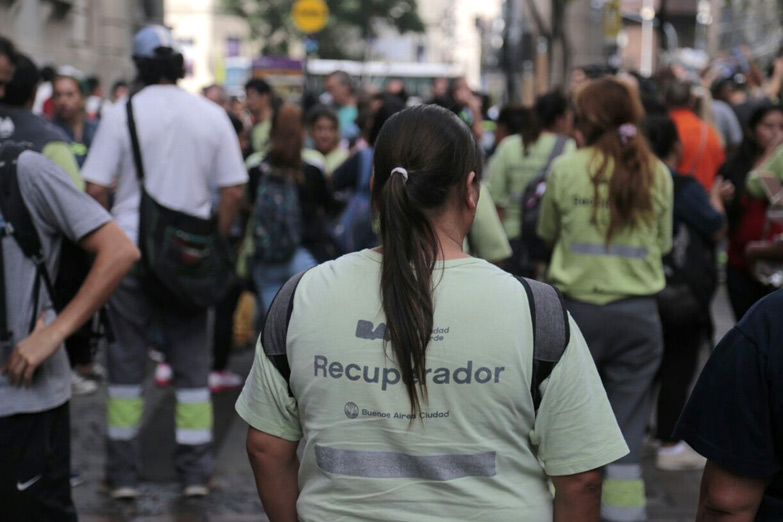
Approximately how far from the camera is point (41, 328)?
349cm

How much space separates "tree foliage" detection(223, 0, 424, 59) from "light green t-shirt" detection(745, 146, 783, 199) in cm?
5567

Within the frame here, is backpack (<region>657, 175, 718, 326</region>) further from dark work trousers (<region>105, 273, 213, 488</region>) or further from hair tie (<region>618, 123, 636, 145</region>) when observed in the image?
dark work trousers (<region>105, 273, 213, 488</region>)

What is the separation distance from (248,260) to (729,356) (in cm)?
523

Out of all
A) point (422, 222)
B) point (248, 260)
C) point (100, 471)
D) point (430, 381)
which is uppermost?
point (422, 222)

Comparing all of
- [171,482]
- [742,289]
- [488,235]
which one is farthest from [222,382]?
[742,289]

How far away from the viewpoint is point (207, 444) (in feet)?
19.3

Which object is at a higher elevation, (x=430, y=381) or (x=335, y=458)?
(x=430, y=381)

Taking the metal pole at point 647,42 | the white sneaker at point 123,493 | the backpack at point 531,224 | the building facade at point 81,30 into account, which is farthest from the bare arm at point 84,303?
the metal pole at point 647,42

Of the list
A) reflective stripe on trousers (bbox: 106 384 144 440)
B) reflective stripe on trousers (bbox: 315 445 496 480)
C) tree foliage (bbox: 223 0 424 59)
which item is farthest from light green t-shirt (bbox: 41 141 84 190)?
tree foliage (bbox: 223 0 424 59)

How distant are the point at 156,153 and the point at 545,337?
11.7 feet

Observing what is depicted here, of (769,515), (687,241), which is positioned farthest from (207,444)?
(769,515)

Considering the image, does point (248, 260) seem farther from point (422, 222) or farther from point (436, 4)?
point (436, 4)

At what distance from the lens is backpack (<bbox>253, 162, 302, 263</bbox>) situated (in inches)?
268

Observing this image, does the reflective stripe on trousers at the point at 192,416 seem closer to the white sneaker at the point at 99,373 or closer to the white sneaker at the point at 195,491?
the white sneaker at the point at 195,491
